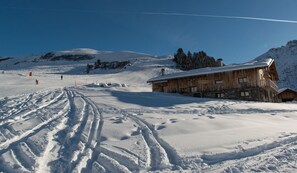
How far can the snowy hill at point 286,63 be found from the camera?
306ft

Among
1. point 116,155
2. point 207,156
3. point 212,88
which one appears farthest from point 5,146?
point 212,88

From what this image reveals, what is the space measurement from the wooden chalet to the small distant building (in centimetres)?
1631

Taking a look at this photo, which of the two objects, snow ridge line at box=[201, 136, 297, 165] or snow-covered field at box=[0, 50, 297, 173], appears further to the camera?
snow ridge line at box=[201, 136, 297, 165]

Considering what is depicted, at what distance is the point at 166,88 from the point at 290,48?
342 feet

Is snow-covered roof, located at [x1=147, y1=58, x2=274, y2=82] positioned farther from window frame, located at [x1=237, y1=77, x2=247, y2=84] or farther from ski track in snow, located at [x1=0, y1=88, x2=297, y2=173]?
ski track in snow, located at [x1=0, y1=88, x2=297, y2=173]

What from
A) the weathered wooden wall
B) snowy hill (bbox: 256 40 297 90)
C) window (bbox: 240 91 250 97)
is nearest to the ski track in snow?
window (bbox: 240 91 250 97)

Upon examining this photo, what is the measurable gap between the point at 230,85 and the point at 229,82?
0.35 meters

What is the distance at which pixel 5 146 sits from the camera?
31.4 feet

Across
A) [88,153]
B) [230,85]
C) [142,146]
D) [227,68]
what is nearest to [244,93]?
[230,85]

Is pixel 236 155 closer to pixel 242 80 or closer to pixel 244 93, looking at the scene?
pixel 244 93

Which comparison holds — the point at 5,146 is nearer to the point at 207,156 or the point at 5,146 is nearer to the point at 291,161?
the point at 207,156

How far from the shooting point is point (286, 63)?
111562 mm

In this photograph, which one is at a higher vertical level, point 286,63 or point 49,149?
point 286,63

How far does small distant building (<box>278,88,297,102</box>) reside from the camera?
49.2m
